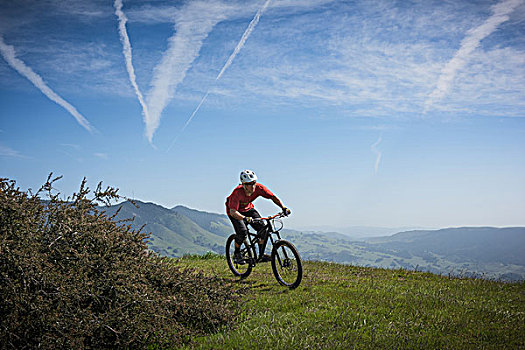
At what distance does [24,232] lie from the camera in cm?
586

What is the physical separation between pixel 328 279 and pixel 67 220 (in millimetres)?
7194

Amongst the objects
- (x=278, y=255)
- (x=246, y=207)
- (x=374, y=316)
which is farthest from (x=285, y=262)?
(x=374, y=316)

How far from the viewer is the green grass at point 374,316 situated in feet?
20.0

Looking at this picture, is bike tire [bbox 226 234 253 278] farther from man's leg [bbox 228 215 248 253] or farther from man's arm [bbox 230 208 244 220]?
man's arm [bbox 230 208 244 220]

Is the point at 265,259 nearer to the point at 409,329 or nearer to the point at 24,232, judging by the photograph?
the point at 409,329

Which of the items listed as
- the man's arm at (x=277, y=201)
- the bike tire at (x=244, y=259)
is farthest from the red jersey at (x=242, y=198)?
the bike tire at (x=244, y=259)

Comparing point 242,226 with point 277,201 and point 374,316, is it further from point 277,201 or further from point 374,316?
point 374,316

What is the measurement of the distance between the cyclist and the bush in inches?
121

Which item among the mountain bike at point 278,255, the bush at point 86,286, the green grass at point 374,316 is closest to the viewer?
the bush at point 86,286

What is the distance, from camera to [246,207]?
10.8m

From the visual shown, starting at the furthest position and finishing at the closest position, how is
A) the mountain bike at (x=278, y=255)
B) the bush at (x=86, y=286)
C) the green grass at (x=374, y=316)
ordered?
the mountain bike at (x=278, y=255), the green grass at (x=374, y=316), the bush at (x=86, y=286)

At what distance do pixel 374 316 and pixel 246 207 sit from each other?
15.5 ft

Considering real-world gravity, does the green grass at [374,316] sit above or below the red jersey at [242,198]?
below

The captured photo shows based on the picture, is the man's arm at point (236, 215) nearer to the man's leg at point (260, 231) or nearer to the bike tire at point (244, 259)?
the man's leg at point (260, 231)
